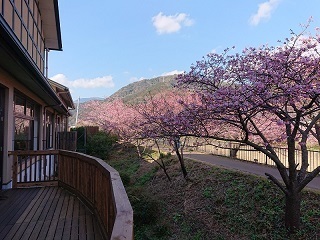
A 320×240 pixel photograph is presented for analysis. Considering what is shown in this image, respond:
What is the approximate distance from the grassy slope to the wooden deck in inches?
93.9

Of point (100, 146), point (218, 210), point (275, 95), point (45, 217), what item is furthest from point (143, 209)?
point (100, 146)

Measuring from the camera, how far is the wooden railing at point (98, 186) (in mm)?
2041

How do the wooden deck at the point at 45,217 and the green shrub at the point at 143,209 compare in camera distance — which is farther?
the green shrub at the point at 143,209

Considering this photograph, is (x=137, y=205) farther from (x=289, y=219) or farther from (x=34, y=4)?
(x=34, y=4)

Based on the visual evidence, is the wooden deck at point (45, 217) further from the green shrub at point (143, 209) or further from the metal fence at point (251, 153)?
the metal fence at point (251, 153)

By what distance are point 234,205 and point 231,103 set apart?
3.55 metres

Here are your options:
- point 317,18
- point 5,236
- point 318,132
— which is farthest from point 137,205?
point 317,18

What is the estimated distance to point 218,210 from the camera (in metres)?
7.40

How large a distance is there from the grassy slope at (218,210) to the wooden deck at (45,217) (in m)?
2.38

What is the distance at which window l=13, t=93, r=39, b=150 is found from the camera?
7.51 metres

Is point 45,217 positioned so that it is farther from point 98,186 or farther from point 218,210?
point 218,210

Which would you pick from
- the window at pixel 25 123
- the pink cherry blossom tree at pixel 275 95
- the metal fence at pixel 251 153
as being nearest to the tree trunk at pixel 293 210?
the pink cherry blossom tree at pixel 275 95

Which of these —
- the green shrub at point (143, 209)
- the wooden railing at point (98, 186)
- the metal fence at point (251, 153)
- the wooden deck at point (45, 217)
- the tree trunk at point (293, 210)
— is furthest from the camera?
the metal fence at point (251, 153)

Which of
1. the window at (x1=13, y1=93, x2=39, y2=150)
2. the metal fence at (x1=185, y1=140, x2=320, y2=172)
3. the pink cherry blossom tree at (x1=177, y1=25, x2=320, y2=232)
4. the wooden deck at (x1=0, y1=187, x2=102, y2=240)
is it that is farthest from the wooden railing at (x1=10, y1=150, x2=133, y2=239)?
the metal fence at (x1=185, y1=140, x2=320, y2=172)
